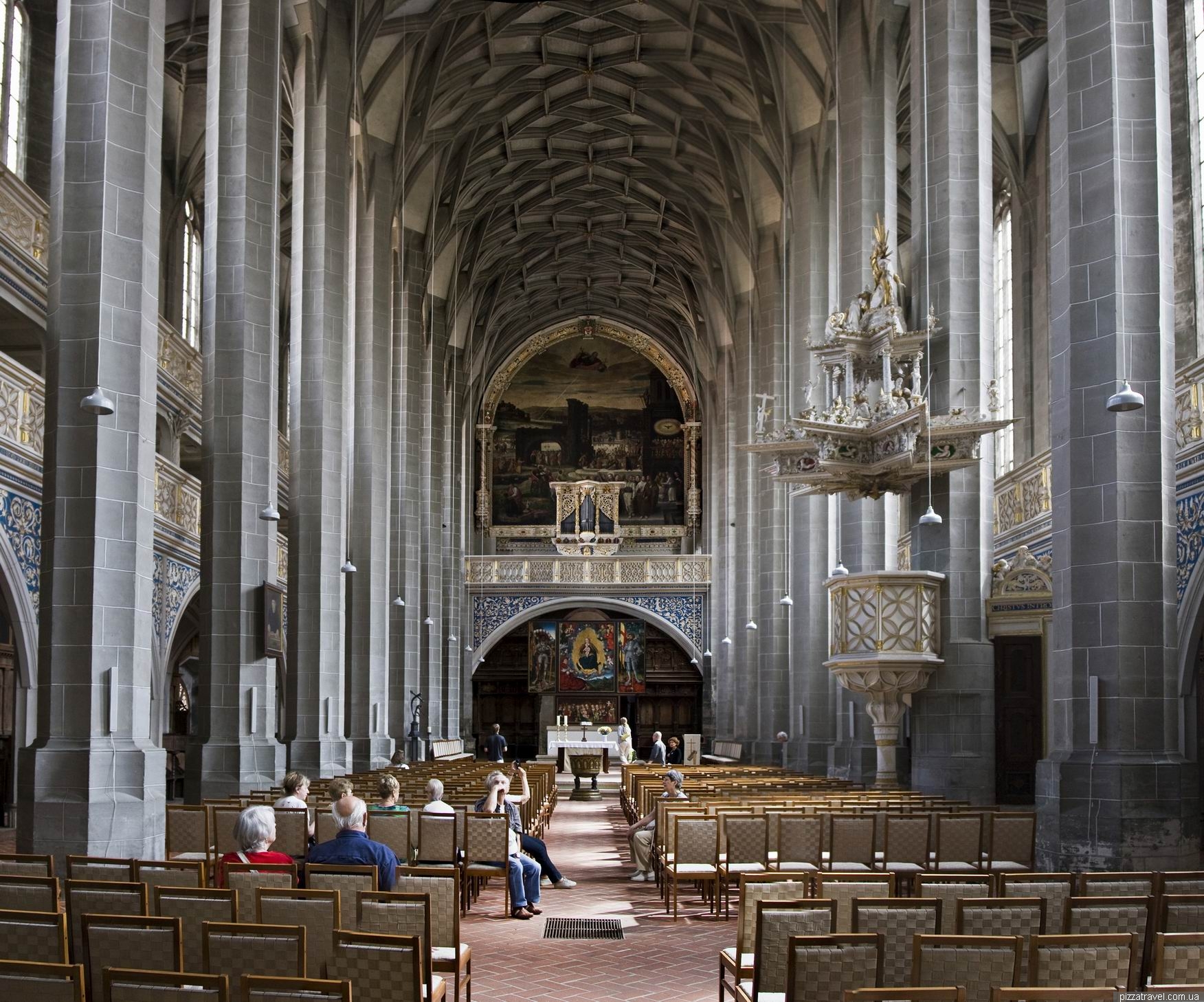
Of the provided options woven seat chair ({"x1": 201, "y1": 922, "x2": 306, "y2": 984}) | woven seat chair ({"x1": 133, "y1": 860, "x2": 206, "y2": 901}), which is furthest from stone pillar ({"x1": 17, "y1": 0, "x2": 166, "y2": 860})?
woven seat chair ({"x1": 201, "y1": 922, "x2": 306, "y2": 984})

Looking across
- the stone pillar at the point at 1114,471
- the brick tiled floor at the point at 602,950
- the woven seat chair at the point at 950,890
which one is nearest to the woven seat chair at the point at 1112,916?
the woven seat chair at the point at 950,890

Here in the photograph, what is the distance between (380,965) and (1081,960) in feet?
9.00

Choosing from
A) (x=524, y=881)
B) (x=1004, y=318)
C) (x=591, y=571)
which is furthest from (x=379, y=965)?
(x=591, y=571)

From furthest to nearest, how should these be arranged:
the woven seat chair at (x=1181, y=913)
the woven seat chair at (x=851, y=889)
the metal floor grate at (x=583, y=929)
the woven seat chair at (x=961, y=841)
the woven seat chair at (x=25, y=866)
Result: the woven seat chair at (x=961, y=841) → the metal floor grate at (x=583, y=929) → the woven seat chair at (x=25, y=866) → the woven seat chair at (x=851, y=889) → the woven seat chair at (x=1181, y=913)

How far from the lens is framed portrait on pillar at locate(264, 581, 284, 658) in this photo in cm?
1744

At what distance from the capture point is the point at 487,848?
10.8 metres

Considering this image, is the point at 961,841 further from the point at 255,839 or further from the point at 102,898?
the point at 102,898

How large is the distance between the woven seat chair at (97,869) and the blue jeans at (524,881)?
379 cm

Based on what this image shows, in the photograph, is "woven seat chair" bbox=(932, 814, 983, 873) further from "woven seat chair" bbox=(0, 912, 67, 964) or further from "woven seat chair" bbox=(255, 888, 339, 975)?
"woven seat chair" bbox=(0, 912, 67, 964)

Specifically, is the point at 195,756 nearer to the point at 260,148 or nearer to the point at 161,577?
the point at 161,577

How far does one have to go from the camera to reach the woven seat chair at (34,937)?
5.48m

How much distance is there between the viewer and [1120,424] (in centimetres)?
1168

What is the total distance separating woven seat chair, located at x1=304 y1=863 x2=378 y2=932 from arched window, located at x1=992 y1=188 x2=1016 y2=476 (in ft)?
71.2

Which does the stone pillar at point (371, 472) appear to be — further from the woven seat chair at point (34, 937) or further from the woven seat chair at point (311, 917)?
the woven seat chair at point (34, 937)
